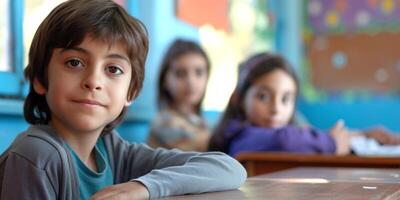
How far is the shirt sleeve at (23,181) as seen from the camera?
39.7 inches

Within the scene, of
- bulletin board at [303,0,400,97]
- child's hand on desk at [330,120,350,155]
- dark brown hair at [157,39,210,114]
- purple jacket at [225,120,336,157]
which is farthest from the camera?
bulletin board at [303,0,400,97]

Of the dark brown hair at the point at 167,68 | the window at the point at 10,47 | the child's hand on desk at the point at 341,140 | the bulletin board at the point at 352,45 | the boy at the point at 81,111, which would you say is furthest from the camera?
the bulletin board at the point at 352,45

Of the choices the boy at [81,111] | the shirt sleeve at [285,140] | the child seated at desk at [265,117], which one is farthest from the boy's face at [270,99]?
the boy at [81,111]

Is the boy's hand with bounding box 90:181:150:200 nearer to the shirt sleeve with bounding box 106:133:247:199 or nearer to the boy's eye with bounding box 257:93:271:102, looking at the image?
the shirt sleeve with bounding box 106:133:247:199

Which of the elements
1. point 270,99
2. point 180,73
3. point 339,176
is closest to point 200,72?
point 180,73

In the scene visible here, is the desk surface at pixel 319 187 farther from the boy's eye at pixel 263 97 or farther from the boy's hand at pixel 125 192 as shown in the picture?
the boy's eye at pixel 263 97

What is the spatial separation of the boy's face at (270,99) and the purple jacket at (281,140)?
0.27 ft

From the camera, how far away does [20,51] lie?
167 cm

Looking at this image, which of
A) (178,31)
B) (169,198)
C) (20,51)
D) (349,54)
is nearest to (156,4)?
(178,31)

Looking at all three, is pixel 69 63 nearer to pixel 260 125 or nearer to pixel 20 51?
pixel 20 51

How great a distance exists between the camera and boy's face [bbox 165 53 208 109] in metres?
2.42

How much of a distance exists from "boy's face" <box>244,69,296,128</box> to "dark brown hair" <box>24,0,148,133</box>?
1.10 metres

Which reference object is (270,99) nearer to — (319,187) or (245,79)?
(245,79)

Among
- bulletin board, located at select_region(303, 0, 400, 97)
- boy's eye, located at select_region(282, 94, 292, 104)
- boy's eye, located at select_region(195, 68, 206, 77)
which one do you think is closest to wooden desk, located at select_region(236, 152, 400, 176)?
boy's eye, located at select_region(282, 94, 292, 104)
